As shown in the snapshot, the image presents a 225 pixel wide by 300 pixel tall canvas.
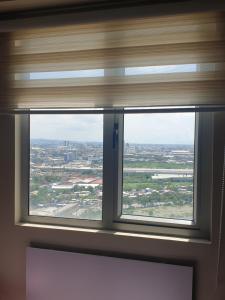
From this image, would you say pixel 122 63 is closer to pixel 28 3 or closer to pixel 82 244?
pixel 28 3

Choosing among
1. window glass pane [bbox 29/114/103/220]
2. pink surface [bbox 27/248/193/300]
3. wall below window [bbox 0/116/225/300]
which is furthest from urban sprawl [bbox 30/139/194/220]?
pink surface [bbox 27/248/193/300]

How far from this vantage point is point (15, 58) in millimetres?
2053

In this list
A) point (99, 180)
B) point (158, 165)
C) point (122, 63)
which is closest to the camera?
point (122, 63)

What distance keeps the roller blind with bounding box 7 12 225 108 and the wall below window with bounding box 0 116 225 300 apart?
0.26 meters

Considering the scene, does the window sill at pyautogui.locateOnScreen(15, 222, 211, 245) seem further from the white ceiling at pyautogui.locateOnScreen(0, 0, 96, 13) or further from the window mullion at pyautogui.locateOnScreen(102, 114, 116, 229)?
the white ceiling at pyautogui.locateOnScreen(0, 0, 96, 13)

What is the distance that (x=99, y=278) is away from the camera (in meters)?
1.89

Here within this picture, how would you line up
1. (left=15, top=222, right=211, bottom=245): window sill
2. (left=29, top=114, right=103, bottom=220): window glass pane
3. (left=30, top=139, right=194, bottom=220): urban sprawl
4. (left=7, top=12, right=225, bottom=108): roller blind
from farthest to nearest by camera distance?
(left=29, top=114, right=103, bottom=220): window glass pane
(left=30, top=139, right=194, bottom=220): urban sprawl
(left=15, top=222, right=211, bottom=245): window sill
(left=7, top=12, right=225, bottom=108): roller blind

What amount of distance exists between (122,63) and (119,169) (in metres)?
0.68

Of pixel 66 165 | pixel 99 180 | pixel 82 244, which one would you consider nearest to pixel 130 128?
pixel 99 180

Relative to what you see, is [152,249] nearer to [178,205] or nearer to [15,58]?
[178,205]

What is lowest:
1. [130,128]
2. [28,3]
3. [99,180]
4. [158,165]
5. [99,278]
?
[99,278]

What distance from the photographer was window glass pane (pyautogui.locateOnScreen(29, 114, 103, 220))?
2.06 m

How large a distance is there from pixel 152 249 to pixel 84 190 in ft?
1.96

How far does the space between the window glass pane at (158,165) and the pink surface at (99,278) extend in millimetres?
327
